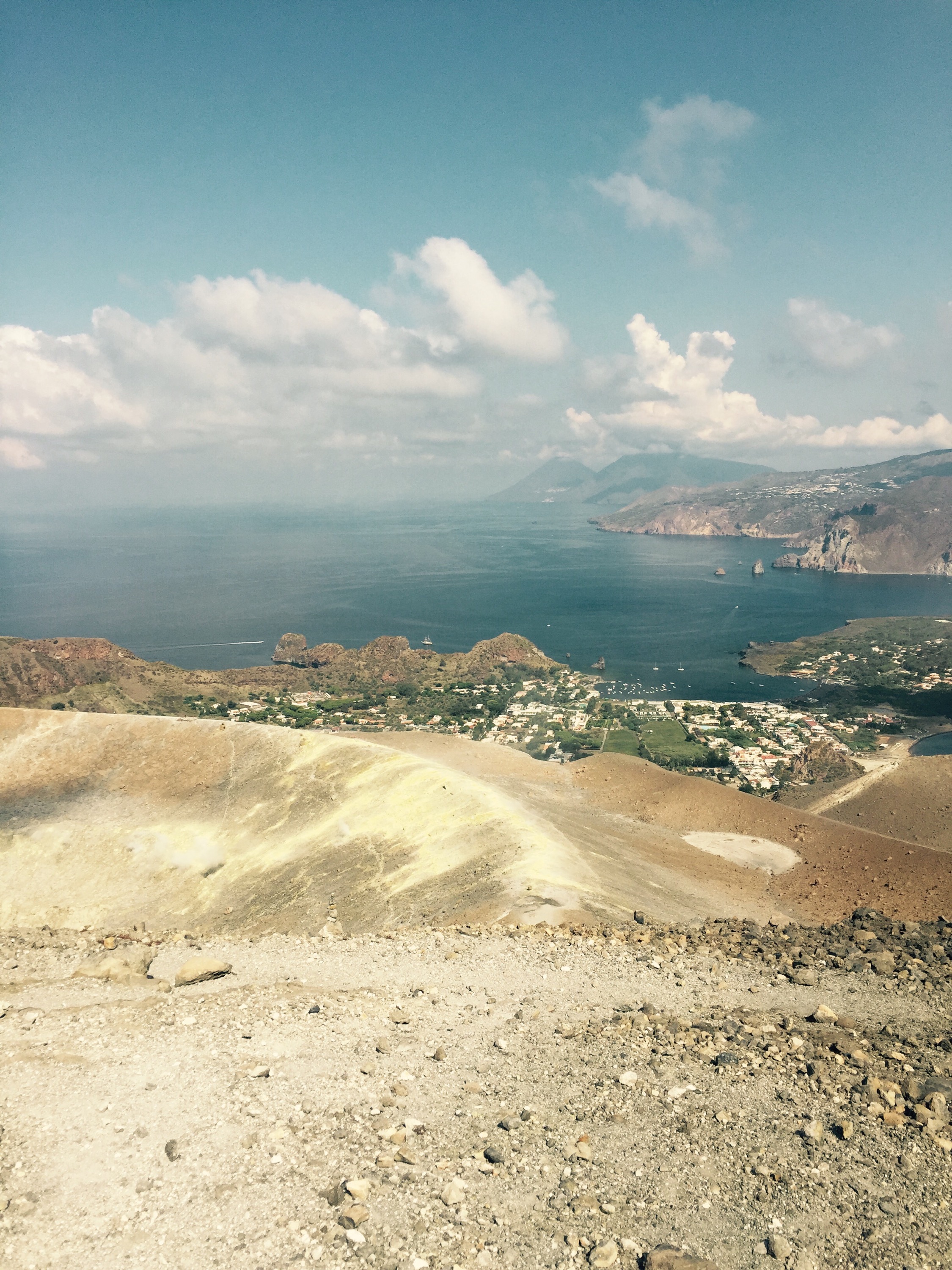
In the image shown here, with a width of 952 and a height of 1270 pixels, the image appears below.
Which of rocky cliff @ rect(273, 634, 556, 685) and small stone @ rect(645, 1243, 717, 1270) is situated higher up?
small stone @ rect(645, 1243, 717, 1270)

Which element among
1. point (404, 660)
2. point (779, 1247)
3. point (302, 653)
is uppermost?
point (779, 1247)

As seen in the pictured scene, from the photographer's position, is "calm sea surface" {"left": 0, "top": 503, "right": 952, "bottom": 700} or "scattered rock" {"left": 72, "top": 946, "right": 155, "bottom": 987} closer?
"scattered rock" {"left": 72, "top": 946, "right": 155, "bottom": 987}

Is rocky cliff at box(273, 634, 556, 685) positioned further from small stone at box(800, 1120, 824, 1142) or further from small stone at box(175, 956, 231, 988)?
small stone at box(800, 1120, 824, 1142)

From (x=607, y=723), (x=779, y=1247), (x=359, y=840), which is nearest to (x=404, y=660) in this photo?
(x=607, y=723)

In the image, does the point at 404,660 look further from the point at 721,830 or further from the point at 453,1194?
the point at 453,1194

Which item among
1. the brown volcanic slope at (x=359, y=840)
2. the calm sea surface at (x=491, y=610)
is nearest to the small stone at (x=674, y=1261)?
the brown volcanic slope at (x=359, y=840)

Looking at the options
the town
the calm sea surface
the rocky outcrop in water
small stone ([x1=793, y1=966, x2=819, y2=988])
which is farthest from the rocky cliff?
small stone ([x1=793, y1=966, x2=819, y2=988])
